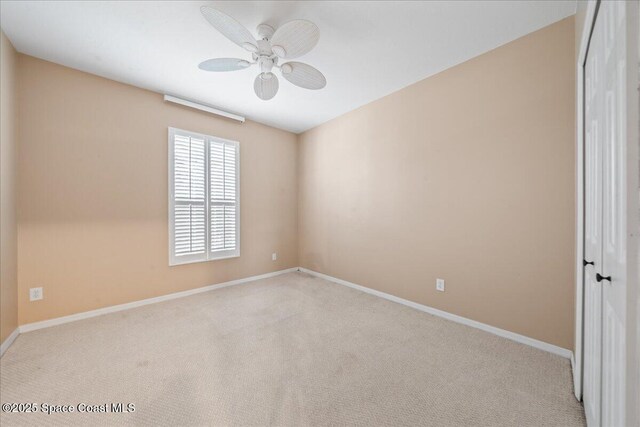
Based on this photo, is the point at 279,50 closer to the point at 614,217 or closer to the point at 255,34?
the point at 255,34

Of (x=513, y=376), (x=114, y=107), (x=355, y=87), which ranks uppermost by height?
(x=355, y=87)

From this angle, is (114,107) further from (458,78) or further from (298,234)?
(458,78)

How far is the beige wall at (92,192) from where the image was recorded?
243 centimetres

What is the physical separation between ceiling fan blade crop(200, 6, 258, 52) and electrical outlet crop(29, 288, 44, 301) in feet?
9.88

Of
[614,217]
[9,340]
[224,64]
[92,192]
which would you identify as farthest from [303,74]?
[9,340]

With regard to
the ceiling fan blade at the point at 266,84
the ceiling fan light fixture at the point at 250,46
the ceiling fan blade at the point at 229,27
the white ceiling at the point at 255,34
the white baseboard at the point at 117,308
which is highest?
the white ceiling at the point at 255,34

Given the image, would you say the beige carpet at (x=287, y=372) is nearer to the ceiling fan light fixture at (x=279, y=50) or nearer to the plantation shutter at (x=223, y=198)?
the plantation shutter at (x=223, y=198)

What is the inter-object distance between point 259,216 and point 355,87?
2459 millimetres

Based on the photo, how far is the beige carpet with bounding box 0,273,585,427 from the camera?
1418mm

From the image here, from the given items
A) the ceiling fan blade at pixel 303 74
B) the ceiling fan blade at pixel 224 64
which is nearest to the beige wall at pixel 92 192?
the ceiling fan blade at pixel 224 64

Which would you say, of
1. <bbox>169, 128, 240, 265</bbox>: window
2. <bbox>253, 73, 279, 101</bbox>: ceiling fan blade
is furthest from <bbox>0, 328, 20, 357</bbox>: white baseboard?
<bbox>253, 73, 279, 101</bbox>: ceiling fan blade

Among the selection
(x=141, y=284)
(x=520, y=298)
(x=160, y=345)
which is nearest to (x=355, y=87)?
(x=520, y=298)

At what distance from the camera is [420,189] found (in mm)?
2887

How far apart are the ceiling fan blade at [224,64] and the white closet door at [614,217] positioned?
2115 millimetres
